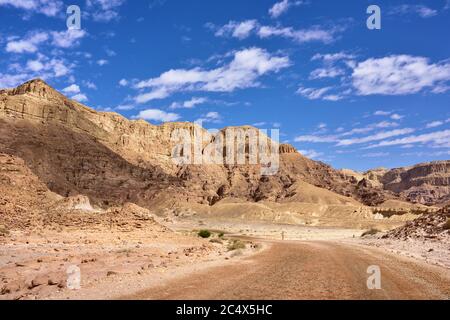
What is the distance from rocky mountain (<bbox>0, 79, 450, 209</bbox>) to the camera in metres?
103

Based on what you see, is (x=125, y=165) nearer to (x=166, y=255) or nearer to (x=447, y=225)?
(x=166, y=255)

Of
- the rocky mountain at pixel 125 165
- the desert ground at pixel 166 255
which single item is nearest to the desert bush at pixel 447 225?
the desert ground at pixel 166 255

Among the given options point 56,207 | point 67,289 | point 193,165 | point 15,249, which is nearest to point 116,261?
point 67,289

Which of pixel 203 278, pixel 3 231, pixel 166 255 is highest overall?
pixel 3 231

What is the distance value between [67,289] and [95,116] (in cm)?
14752

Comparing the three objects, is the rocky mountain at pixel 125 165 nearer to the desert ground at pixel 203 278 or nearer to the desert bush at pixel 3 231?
the desert bush at pixel 3 231

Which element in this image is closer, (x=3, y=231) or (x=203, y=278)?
(x=203, y=278)

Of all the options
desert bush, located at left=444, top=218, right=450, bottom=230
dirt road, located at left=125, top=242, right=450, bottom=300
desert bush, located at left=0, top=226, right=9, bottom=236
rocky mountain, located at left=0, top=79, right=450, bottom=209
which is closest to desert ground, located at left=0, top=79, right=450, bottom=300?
dirt road, located at left=125, top=242, right=450, bottom=300

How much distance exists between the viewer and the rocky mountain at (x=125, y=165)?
103 metres

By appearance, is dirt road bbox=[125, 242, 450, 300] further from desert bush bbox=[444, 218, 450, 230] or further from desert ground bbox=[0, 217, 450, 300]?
desert bush bbox=[444, 218, 450, 230]

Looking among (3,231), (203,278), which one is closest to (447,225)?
(203,278)

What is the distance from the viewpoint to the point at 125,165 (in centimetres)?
12519
